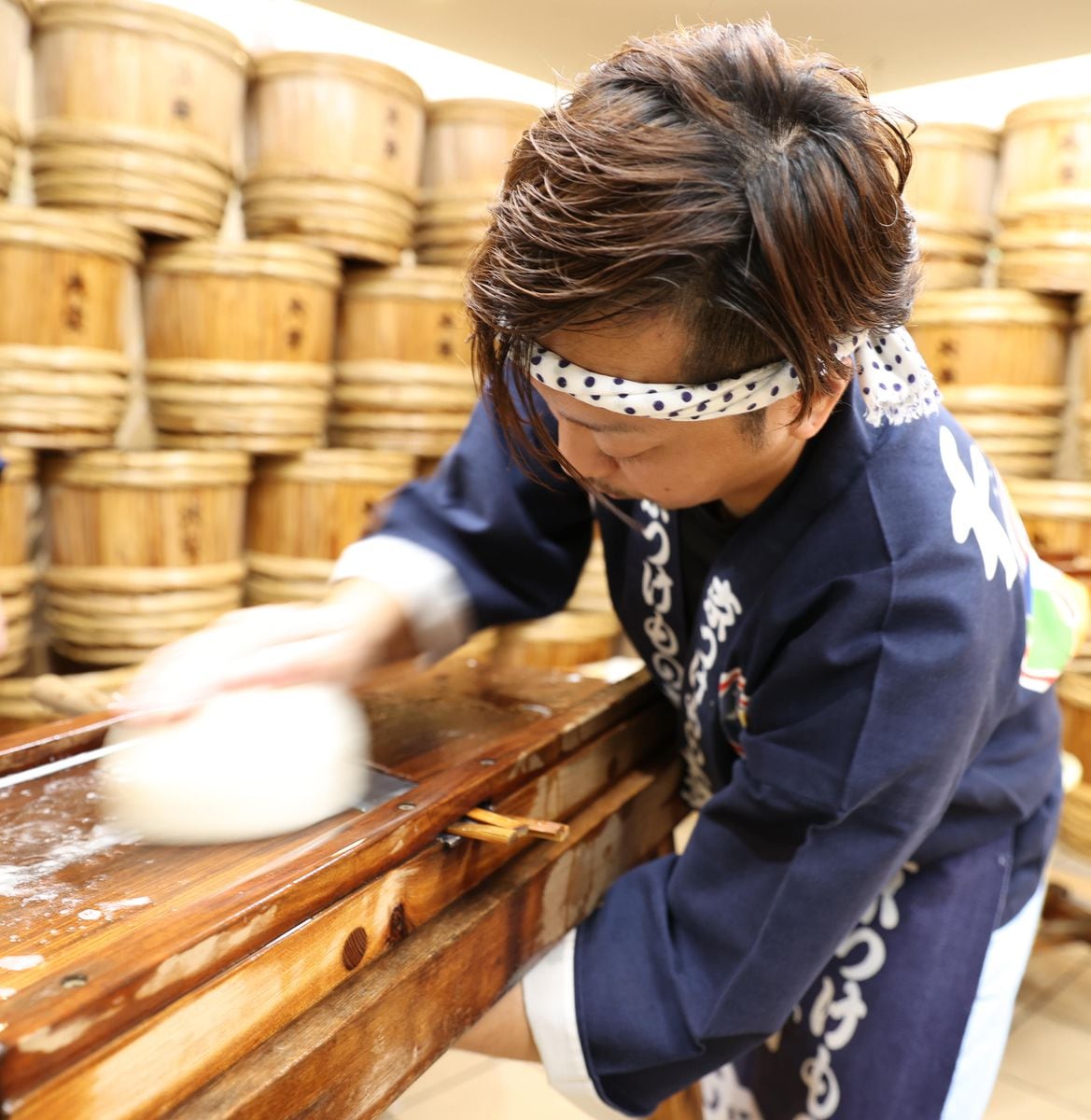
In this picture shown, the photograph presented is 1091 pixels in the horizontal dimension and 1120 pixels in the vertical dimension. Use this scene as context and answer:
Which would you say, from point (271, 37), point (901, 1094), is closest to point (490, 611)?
point (901, 1094)

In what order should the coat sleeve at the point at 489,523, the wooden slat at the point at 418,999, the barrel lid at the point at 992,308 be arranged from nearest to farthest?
1. the wooden slat at the point at 418,999
2. the coat sleeve at the point at 489,523
3. the barrel lid at the point at 992,308

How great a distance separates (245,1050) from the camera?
699 millimetres

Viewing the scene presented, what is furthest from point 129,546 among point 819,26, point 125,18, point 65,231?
point 819,26

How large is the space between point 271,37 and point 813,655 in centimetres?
350

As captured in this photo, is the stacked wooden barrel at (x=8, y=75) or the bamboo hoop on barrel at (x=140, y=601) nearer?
the stacked wooden barrel at (x=8, y=75)

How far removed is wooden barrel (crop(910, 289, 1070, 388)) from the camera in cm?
338

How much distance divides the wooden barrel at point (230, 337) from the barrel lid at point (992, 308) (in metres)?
2.12

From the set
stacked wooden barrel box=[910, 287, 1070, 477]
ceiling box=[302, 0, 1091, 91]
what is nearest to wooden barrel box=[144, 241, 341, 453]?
ceiling box=[302, 0, 1091, 91]

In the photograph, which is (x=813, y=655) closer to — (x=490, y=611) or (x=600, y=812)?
(x=600, y=812)

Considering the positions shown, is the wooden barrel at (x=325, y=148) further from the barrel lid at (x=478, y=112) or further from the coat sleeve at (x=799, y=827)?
the coat sleeve at (x=799, y=827)

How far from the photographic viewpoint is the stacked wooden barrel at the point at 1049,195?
3268mm

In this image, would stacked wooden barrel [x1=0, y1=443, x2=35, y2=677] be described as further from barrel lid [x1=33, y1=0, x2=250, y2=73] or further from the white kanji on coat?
the white kanji on coat

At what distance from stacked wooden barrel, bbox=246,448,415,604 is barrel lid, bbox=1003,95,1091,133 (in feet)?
7.96

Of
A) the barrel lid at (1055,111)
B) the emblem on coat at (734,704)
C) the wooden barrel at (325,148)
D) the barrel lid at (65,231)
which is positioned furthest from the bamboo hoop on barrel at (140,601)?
the barrel lid at (1055,111)
